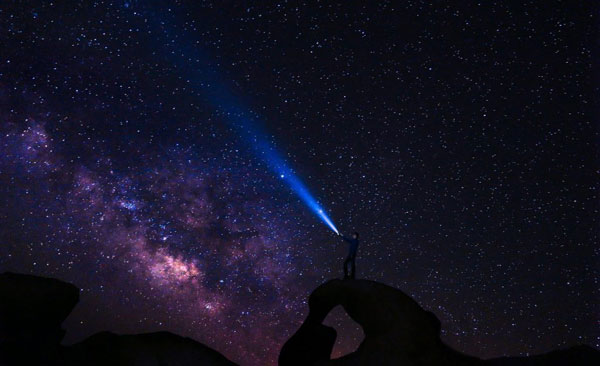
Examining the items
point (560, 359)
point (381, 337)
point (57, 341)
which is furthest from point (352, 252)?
point (57, 341)

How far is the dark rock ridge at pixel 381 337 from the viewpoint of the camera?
35.4 feet

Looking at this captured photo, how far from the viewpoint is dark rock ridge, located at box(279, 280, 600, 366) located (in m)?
10.8

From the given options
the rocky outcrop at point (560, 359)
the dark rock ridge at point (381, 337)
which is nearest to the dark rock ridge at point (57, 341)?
the dark rock ridge at point (381, 337)

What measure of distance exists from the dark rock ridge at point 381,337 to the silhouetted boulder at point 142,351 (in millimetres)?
2317

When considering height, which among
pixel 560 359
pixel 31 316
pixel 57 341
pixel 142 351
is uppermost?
pixel 31 316

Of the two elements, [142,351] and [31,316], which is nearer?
[31,316]

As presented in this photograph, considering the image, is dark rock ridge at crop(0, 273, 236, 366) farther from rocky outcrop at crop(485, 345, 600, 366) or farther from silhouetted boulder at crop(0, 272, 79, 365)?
rocky outcrop at crop(485, 345, 600, 366)

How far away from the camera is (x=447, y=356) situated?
36.5 ft

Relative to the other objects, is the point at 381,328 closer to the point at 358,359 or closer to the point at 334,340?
the point at 358,359

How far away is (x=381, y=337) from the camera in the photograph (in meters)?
11.1

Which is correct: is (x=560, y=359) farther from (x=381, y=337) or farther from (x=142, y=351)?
(x=142, y=351)

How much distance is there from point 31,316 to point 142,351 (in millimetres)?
2911

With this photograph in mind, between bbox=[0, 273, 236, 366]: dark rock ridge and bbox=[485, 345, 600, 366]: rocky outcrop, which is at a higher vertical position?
bbox=[0, 273, 236, 366]: dark rock ridge

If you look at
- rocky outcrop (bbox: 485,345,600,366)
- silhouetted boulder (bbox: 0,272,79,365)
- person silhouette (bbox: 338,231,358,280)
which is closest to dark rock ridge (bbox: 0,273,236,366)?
silhouetted boulder (bbox: 0,272,79,365)
